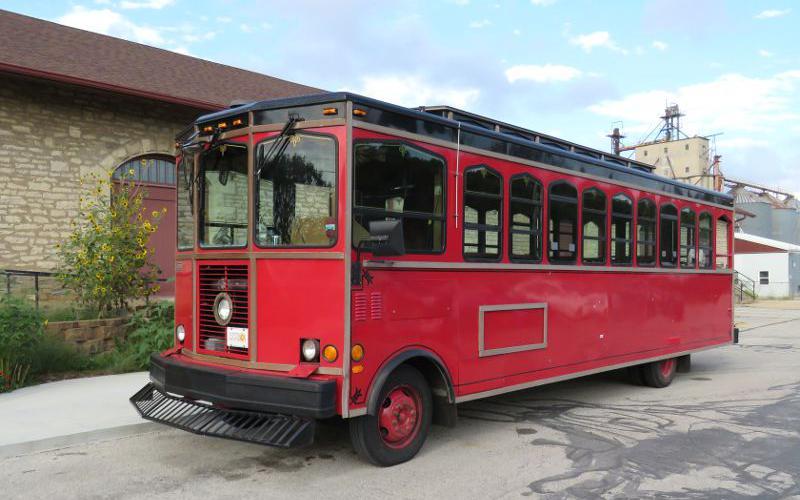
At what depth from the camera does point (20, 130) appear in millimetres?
11781

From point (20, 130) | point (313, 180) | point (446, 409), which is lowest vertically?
point (446, 409)

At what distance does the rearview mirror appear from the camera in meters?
4.73

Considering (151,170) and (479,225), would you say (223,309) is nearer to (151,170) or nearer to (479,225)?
(479,225)

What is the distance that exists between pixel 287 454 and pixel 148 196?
8884 millimetres

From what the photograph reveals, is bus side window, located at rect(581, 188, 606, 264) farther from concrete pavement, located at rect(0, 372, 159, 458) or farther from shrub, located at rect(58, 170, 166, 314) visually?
shrub, located at rect(58, 170, 166, 314)

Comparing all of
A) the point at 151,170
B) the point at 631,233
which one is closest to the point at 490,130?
the point at 631,233

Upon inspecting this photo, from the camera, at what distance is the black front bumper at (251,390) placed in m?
4.64

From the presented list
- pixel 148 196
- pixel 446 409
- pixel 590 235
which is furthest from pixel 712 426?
pixel 148 196

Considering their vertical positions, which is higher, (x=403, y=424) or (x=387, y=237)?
(x=387, y=237)

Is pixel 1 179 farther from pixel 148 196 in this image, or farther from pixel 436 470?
pixel 436 470

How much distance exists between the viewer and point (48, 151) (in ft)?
39.8

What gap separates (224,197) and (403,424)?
8.02 ft

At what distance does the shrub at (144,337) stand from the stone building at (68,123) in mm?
2978

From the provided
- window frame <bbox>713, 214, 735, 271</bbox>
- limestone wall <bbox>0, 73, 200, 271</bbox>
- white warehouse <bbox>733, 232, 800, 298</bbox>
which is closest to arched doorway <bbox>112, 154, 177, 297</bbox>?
limestone wall <bbox>0, 73, 200, 271</bbox>
